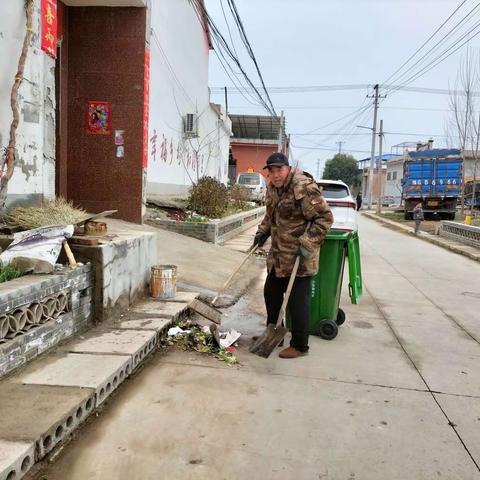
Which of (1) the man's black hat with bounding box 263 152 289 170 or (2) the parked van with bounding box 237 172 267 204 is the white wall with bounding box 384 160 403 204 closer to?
(2) the parked van with bounding box 237 172 267 204

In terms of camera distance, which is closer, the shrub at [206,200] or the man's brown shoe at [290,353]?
the man's brown shoe at [290,353]

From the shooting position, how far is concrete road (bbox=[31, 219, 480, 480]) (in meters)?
2.72

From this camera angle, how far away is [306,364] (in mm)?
4387

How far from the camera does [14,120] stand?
4.82 metres

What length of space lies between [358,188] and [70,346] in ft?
240

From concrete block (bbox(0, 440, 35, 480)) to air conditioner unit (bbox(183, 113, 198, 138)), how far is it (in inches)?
561

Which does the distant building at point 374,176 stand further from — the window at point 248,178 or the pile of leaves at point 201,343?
the pile of leaves at point 201,343

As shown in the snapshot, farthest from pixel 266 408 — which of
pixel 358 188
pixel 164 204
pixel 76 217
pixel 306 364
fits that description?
pixel 358 188

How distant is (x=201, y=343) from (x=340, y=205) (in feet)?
27.0

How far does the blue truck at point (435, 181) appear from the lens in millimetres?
25016

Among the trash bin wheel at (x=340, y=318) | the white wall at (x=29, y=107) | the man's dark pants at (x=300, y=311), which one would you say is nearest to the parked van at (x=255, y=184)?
the trash bin wheel at (x=340, y=318)

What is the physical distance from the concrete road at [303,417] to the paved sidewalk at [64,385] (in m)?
0.13

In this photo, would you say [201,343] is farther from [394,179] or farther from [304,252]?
[394,179]

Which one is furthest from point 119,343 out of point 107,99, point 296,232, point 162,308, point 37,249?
point 107,99
